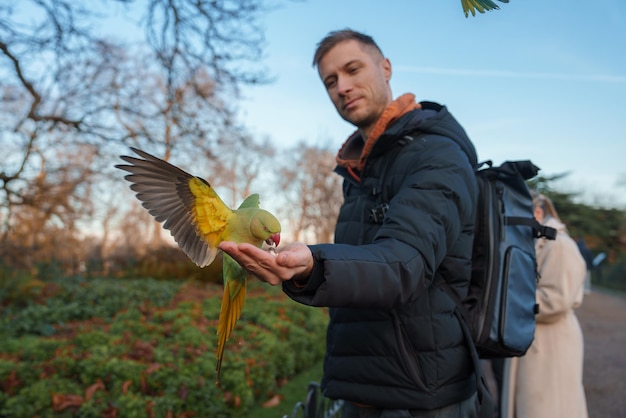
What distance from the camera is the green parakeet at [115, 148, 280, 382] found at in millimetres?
1378

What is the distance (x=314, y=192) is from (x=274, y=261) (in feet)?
58.7

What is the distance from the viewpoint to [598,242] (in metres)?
25.5

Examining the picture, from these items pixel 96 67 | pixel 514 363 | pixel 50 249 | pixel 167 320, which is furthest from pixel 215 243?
pixel 50 249

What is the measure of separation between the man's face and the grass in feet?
12.1

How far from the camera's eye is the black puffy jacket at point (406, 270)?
1.27 meters

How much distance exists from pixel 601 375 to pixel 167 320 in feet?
21.8

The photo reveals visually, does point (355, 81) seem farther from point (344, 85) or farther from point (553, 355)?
point (553, 355)

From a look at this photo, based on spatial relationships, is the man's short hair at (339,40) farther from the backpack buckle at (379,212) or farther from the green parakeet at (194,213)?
the green parakeet at (194,213)

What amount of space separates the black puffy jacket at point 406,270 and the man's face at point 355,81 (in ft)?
0.55

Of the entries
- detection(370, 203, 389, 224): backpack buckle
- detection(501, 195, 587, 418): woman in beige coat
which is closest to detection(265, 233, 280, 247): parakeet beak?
detection(370, 203, 389, 224): backpack buckle

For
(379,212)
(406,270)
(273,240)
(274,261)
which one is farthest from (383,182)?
(274,261)

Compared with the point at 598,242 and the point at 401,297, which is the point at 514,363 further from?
the point at 598,242

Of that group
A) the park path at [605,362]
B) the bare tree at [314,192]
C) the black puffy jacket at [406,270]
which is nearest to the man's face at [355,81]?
the black puffy jacket at [406,270]

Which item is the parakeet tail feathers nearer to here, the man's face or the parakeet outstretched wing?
the parakeet outstretched wing
